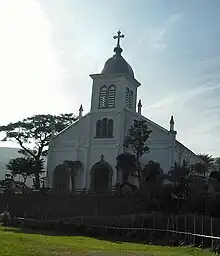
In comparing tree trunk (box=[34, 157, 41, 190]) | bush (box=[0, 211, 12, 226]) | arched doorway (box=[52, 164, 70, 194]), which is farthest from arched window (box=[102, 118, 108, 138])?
bush (box=[0, 211, 12, 226])

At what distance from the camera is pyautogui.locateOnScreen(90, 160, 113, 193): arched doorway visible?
159ft

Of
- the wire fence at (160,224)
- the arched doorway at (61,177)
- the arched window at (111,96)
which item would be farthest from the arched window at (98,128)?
the wire fence at (160,224)

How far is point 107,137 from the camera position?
1970 inches

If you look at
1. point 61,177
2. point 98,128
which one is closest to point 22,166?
point 61,177

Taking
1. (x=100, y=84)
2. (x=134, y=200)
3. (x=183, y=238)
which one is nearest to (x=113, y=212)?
(x=134, y=200)

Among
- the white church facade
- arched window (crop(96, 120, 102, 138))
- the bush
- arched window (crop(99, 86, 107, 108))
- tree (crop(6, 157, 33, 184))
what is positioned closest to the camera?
the bush

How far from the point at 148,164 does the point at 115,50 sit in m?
16.1

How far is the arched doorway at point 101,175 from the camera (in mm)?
48344

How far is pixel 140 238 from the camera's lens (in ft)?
97.7

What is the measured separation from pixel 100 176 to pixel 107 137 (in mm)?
4367

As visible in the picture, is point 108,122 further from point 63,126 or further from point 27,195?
point 27,195

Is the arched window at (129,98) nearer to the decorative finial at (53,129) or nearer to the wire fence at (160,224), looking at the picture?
the decorative finial at (53,129)

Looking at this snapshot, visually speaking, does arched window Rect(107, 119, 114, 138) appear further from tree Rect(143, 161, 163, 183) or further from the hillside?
the hillside

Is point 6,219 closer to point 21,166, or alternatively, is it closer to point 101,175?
point 21,166
